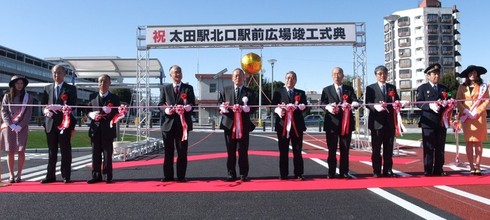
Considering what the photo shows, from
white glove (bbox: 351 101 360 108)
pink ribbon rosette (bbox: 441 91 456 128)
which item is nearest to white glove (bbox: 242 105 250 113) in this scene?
white glove (bbox: 351 101 360 108)

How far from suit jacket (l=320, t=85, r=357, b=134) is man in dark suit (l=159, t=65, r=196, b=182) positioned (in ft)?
7.62

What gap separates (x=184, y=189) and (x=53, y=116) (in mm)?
2619

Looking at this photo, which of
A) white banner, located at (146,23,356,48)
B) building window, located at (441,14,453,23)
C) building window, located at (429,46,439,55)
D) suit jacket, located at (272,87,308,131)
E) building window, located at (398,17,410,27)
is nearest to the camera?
suit jacket, located at (272,87,308,131)

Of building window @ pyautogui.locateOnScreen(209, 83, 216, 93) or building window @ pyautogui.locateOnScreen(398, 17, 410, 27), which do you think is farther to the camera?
building window @ pyautogui.locateOnScreen(398, 17, 410, 27)

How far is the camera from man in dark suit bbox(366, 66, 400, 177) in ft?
21.6

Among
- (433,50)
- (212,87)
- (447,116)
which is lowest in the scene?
(447,116)

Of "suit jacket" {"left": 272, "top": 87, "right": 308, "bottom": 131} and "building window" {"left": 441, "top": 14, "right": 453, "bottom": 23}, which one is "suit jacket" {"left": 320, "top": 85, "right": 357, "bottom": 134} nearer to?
"suit jacket" {"left": 272, "top": 87, "right": 308, "bottom": 131}

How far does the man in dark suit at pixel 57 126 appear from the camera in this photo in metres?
6.36

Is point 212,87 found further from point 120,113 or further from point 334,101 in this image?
point 334,101

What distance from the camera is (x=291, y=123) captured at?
643 cm

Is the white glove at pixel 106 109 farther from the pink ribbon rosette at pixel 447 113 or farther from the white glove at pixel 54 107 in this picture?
the pink ribbon rosette at pixel 447 113

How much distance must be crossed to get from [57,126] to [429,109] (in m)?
6.36

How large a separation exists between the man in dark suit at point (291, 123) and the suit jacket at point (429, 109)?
214 cm

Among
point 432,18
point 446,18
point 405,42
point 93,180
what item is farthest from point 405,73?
point 93,180
